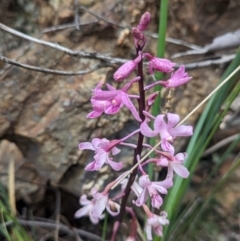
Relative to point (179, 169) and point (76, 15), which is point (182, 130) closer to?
point (179, 169)

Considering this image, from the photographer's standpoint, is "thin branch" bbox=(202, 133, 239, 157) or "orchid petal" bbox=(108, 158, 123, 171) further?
"thin branch" bbox=(202, 133, 239, 157)

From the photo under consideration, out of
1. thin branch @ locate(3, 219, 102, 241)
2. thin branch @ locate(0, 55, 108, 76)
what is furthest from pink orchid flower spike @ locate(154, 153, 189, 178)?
thin branch @ locate(3, 219, 102, 241)

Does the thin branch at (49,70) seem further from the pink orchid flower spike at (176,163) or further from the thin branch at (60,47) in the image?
the pink orchid flower spike at (176,163)

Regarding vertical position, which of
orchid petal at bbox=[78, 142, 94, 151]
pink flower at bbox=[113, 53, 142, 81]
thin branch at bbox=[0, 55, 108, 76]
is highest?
pink flower at bbox=[113, 53, 142, 81]

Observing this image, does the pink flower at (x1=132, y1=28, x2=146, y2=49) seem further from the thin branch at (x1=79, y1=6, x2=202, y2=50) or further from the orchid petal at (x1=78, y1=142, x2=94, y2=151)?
the thin branch at (x1=79, y1=6, x2=202, y2=50)

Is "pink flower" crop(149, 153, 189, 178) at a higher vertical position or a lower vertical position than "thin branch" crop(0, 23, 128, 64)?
lower

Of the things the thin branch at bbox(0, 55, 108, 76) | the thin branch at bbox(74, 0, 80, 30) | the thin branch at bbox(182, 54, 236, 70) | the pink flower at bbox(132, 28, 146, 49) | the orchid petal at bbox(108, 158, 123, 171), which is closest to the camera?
the pink flower at bbox(132, 28, 146, 49)

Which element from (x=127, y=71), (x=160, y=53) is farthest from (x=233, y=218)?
(x=127, y=71)

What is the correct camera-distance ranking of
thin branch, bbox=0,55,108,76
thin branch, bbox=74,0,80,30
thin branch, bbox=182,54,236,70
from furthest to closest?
thin branch, bbox=182,54,236,70, thin branch, bbox=74,0,80,30, thin branch, bbox=0,55,108,76

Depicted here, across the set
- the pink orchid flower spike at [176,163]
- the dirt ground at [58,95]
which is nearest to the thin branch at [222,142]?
the dirt ground at [58,95]
